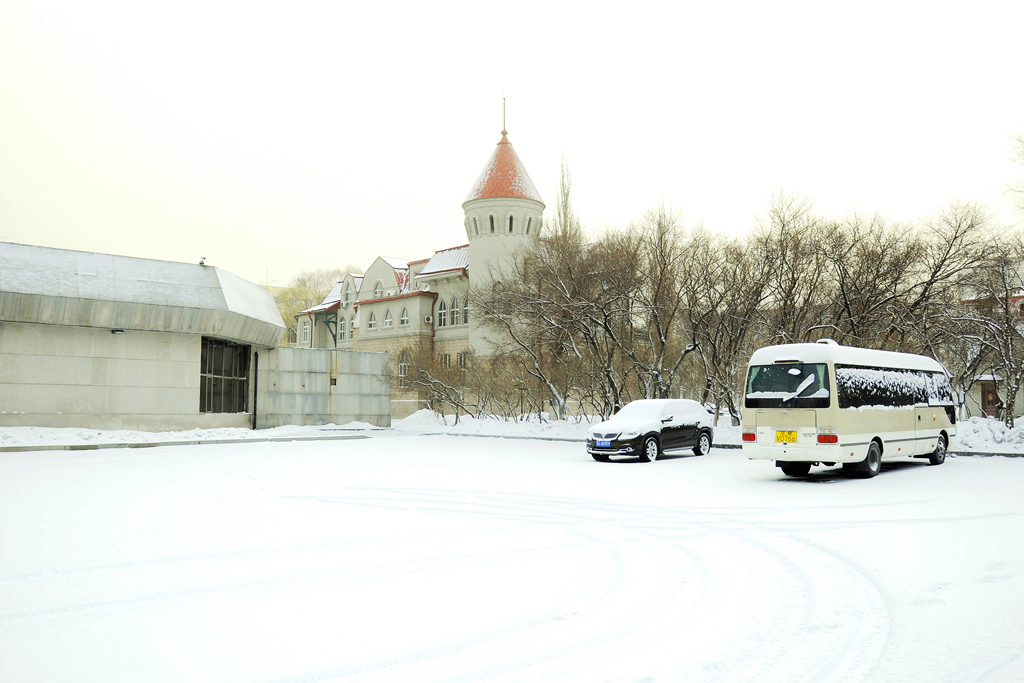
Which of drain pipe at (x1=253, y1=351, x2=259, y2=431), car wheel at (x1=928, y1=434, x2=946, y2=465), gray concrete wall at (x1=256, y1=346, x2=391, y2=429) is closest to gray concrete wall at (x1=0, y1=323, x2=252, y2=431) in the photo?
drain pipe at (x1=253, y1=351, x2=259, y2=431)

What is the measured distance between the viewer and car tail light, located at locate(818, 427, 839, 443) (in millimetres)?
14859

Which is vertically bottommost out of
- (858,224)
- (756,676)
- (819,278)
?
(756,676)

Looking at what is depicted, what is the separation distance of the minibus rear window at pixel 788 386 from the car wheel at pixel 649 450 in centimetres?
454

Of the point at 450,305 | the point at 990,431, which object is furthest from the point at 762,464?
the point at 450,305

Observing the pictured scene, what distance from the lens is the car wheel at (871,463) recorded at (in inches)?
621

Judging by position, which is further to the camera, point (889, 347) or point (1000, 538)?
point (889, 347)

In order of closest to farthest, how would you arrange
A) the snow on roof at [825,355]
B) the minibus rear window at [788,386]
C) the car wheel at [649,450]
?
the minibus rear window at [788,386]
the snow on roof at [825,355]
the car wheel at [649,450]

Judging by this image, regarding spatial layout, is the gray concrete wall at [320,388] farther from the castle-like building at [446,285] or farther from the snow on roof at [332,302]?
the snow on roof at [332,302]

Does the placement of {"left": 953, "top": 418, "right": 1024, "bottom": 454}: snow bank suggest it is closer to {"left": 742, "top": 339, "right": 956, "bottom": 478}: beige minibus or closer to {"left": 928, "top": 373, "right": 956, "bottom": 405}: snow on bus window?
{"left": 928, "top": 373, "right": 956, "bottom": 405}: snow on bus window

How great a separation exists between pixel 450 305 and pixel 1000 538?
51.8m

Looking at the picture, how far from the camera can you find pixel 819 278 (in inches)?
1123

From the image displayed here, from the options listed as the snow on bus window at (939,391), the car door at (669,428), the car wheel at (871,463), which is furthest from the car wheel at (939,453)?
the car door at (669,428)

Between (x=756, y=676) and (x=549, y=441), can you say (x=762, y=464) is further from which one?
(x=756, y=676)

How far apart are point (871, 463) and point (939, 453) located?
4.63 meters
